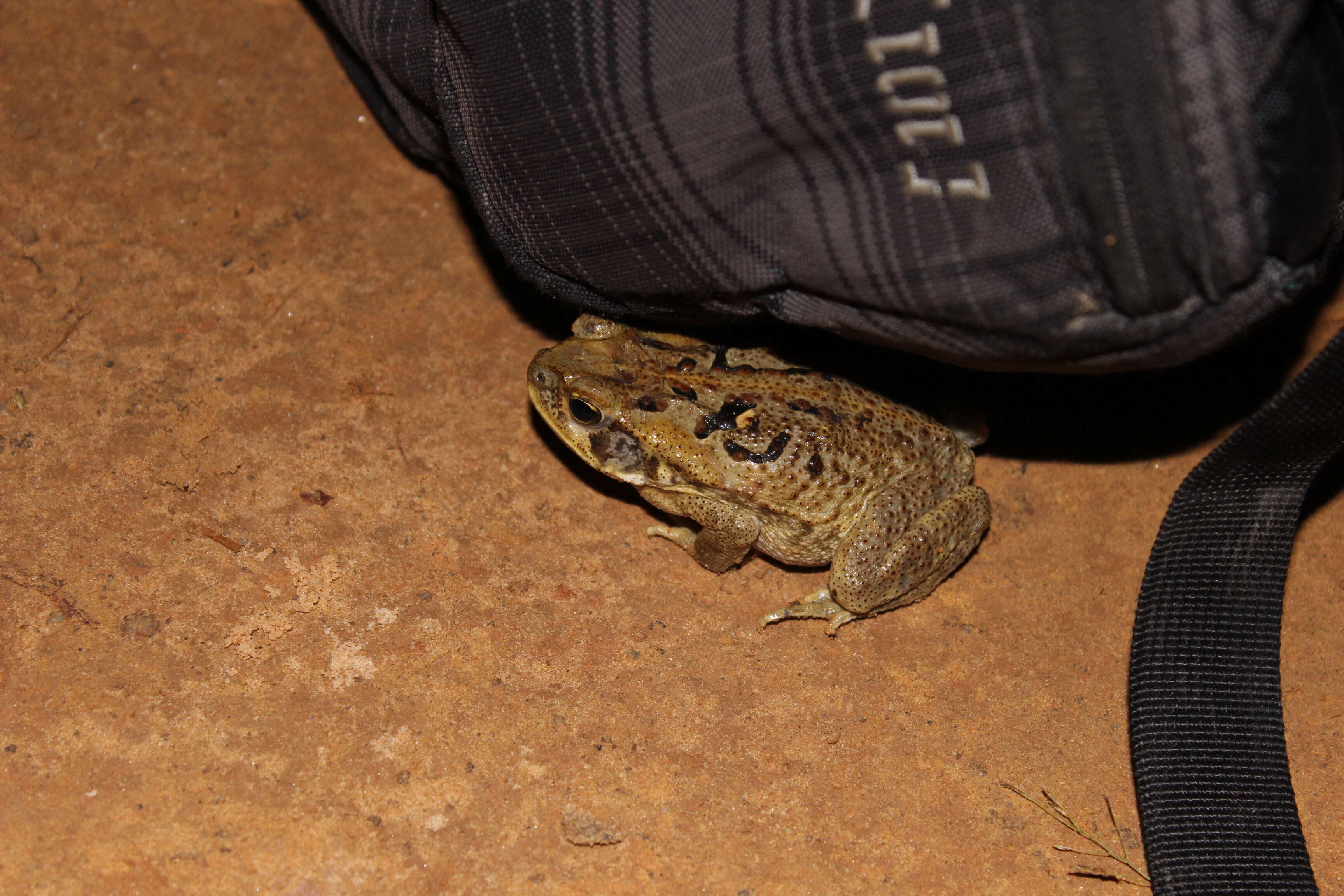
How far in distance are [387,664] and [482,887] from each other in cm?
69

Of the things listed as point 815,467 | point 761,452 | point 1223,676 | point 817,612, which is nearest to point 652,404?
point 761,452

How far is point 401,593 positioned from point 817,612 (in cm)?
133

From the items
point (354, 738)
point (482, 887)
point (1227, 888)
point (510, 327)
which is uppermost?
point (510, 327)

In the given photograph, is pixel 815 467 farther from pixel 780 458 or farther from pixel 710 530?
pixel 710 530

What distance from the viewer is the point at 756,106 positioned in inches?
83.4

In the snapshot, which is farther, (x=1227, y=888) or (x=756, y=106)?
(x=1227, y=888)

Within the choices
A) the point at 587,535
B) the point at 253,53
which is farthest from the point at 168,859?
the point at 253,53

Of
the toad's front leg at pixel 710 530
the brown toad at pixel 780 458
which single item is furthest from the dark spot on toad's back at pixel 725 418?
the toad's front leg at pixel 710 530

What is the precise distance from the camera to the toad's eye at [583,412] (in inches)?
123

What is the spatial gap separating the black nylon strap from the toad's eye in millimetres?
1800

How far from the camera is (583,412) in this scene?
3.15 m

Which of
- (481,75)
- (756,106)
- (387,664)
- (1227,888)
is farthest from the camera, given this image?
(387,664)

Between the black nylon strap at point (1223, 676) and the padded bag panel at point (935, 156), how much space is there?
93cm

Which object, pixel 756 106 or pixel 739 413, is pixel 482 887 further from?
pixel 756 106
